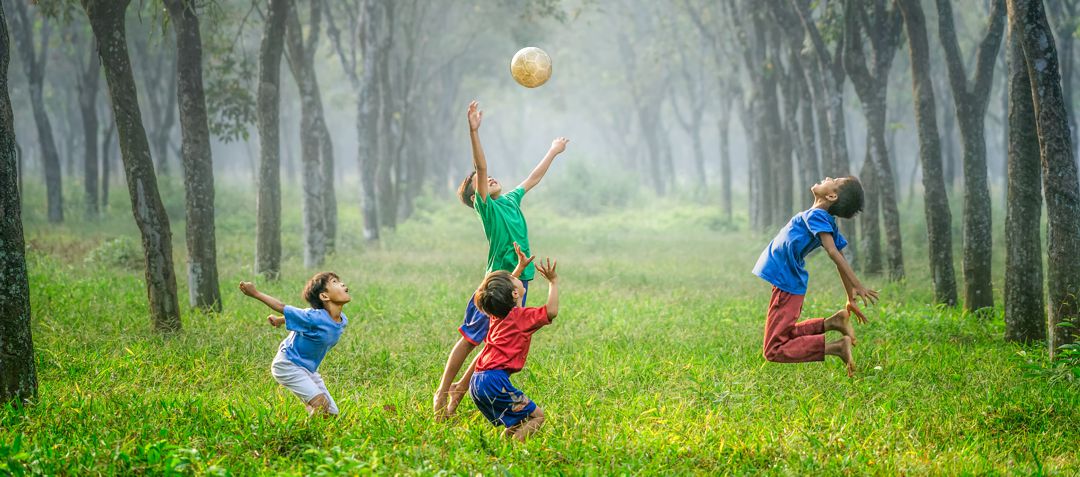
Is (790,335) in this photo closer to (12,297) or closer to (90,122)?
(12,297)

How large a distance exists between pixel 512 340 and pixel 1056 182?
483 centimetres

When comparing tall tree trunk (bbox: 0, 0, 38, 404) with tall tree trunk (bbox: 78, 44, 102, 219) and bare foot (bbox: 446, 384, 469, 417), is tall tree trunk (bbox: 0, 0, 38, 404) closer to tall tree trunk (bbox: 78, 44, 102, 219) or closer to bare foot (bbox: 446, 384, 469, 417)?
bare foot (bbox: 446, 384, 469, 417)

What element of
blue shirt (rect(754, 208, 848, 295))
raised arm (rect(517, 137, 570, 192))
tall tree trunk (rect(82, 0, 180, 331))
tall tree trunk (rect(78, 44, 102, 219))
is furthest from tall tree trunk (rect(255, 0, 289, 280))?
tall tree trunk (rect(78, 44, 102, 219))

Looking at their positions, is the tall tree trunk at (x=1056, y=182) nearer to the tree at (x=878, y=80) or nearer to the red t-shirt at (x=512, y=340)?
the red t-shirt at (x=512, y=340)

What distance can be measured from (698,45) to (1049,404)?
30.7 m

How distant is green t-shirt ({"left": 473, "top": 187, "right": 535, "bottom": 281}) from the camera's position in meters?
6.27

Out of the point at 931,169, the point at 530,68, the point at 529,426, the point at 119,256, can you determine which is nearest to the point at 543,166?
the point at 530,68

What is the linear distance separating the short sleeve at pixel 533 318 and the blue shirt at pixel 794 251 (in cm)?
213

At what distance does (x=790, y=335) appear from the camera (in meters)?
6.72

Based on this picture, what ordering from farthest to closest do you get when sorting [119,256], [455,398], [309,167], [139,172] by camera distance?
[309,167], [119,256], [139,172], [455,398]

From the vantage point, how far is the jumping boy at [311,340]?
5531mm

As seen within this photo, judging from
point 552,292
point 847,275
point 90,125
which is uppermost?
point 90,125

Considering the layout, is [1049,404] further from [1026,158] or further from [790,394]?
[1026,158]

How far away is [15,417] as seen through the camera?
5.43 metres
